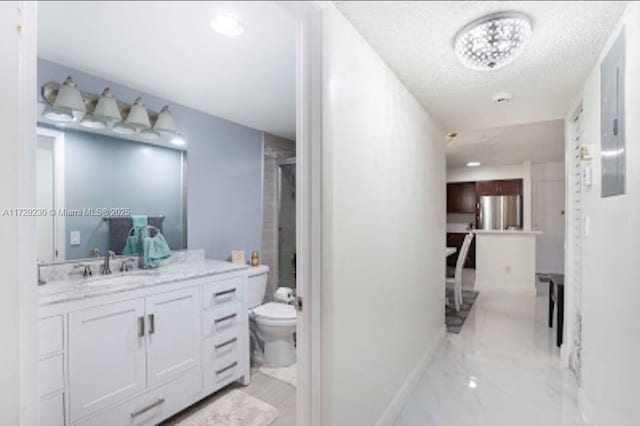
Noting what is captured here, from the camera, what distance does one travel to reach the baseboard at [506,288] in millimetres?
4840

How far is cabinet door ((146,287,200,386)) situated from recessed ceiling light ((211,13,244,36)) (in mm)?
1510

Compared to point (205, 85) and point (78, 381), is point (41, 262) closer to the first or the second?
point (78, 381)

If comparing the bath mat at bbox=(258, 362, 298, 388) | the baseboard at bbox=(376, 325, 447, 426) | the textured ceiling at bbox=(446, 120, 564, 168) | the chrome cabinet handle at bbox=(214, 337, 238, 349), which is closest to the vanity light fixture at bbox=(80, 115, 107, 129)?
the chrome cabinet handle at bbox=(214, 337, 238, 349)

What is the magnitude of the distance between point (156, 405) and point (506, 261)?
16.9 ft

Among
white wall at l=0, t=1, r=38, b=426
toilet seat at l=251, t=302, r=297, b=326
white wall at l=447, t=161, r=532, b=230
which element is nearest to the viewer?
white wall at l=0, t=1, r=38, b=426

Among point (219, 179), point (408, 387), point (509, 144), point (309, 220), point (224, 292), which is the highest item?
point (509, 144)

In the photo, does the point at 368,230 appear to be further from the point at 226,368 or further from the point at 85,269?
the point at 85,269

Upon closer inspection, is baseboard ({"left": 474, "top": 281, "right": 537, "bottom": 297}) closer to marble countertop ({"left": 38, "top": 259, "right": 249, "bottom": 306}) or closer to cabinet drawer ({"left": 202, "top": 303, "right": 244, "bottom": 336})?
cabinet drawer ({"left": 202, "top": 303, "right": 244, "bottom": 336})

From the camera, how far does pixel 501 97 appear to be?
7.20ft

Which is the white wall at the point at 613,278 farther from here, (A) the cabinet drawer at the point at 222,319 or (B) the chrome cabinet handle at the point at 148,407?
(B) the chrome cabinet handle at the point at 148,407

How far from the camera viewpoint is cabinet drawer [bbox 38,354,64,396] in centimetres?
138

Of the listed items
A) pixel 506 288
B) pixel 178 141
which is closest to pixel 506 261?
pixel 506 288

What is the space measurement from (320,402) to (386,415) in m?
0.73

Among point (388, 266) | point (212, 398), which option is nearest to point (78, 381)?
point (212, 398)
